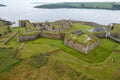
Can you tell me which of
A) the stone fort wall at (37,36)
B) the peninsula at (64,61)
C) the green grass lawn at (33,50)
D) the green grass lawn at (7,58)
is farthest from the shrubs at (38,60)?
the stone fort wall at (37,36)

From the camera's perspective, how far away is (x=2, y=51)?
27391 millimetres

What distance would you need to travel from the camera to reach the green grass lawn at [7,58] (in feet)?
77.4

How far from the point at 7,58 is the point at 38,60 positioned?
174 inches

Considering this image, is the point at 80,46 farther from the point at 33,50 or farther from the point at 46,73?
the point at 46,73

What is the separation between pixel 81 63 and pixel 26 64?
702cm

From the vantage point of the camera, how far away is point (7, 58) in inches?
987

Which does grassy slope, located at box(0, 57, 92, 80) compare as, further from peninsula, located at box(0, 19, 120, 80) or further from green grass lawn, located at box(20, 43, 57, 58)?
green grass lawn, located at box(20, 43, 57, 58)

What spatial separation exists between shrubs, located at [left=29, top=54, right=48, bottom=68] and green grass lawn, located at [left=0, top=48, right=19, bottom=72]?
2088 mm

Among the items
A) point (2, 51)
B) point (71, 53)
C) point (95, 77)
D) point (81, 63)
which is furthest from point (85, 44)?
point (2, 51)

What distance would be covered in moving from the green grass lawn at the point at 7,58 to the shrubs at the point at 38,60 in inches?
82.2

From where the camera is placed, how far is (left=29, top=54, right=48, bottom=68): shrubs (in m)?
23.3

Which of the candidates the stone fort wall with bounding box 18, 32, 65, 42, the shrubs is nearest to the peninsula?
the shrubs

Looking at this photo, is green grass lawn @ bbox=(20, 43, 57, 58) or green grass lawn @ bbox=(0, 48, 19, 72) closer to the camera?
green grass lawn @ bbox=(0, 48, 19, 72)

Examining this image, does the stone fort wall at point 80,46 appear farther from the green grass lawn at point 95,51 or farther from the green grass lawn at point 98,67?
the green grass lawn at point 98,67
